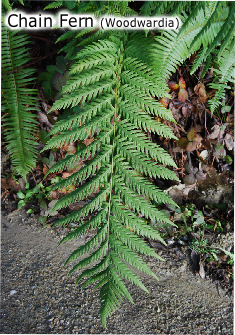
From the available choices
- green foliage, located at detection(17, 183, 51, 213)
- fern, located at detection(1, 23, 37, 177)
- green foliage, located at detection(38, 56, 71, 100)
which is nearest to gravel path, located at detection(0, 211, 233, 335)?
green foliage, located at detection(17, 183, 51, 213)

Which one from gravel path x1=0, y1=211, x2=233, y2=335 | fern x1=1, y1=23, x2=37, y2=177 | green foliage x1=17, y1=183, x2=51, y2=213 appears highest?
fern x1=1, y1=23, x2=37, y2=177

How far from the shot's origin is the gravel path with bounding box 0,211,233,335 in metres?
1.76

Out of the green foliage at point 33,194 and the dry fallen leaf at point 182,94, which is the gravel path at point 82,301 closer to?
the green foliage at point 33,194

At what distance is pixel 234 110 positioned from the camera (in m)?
2.31

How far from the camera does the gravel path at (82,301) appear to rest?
1.76m

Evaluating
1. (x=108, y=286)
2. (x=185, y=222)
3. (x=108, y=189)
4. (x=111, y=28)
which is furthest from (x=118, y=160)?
(x=185, y=222)

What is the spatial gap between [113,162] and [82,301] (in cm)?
106

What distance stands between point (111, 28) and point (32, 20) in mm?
896

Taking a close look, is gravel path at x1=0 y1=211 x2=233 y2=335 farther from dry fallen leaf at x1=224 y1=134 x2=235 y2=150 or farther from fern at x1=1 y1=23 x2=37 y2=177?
dry fallen leaf at x1=224 y1=134 x2=235 y2=150

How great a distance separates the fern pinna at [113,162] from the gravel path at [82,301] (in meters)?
0.52

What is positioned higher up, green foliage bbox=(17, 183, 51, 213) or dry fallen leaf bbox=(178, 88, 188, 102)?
dry fallen leaf bbox=(178, 88, 188, 102)

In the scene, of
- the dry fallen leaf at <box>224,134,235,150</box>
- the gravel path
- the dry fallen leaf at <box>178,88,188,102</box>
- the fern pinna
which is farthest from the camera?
the dry fallen leaf at <box>224,134,235,150</box>

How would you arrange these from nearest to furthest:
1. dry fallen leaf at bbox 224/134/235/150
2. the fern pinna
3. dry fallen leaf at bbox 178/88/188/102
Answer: the fern pinna, dry fallen leaf at bbox 178/88/188/102, dry fallen leaf at bbox 224/134/235/150

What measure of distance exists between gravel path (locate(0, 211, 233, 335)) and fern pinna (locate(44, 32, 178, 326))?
52cm
